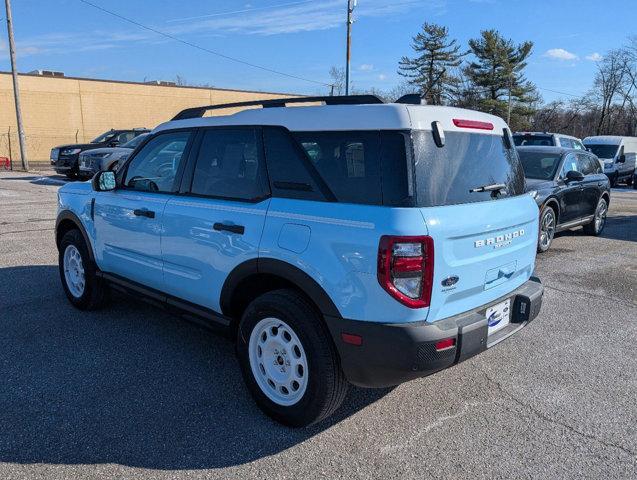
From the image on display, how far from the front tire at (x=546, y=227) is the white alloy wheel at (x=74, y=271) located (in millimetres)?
6406

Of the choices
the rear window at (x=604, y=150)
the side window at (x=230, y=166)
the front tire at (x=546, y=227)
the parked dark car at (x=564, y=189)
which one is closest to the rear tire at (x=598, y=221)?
the parked dark car at (x=564, y=189)

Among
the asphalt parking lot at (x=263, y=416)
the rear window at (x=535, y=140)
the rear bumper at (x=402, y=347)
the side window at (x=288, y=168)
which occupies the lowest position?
the asphalt parking lot at (x=263, y=416)

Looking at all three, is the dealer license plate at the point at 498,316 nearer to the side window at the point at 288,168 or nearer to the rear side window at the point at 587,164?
the side window at the point at 288,168

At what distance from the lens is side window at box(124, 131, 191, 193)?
412 cm

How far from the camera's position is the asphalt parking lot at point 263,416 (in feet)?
9.38

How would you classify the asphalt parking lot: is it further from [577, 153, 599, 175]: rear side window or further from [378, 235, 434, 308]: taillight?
[577, 153, 599, 175]: rear side window

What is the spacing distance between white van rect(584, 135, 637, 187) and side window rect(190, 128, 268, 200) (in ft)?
73.9

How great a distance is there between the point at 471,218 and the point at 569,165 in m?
7.01

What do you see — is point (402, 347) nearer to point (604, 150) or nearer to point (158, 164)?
point (158, 164)

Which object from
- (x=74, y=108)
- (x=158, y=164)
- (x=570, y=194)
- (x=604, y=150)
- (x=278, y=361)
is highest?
(x=74, y=108)

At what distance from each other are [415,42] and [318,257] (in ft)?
181

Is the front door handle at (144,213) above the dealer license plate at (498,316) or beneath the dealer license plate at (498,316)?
above

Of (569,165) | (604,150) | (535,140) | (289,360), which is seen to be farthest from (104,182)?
(604,150)

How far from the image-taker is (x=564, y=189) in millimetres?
8562
